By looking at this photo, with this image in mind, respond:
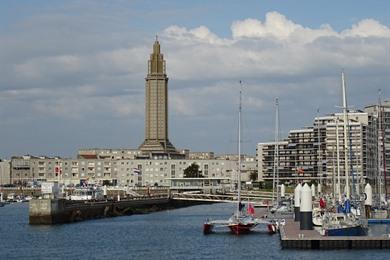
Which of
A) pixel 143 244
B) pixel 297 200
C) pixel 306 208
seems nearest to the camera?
pixel 306 208

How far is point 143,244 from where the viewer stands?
6906 cm

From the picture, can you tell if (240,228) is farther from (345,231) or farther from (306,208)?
(345,231)

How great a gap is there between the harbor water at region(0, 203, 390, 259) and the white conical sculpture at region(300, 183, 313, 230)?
2441 mm

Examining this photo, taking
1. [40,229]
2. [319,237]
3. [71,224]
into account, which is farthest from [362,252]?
[71,224]

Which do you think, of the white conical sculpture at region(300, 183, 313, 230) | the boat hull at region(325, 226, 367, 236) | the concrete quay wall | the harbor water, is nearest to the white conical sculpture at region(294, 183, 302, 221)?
the harbor water

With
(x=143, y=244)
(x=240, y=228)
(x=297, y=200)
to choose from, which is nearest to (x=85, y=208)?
(x=240, y=228)

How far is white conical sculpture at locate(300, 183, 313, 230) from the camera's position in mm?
62188

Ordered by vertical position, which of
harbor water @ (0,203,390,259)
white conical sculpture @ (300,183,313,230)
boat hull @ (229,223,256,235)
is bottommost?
harbor water @ (0,203,390,259)

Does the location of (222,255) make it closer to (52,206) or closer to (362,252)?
(362,252)

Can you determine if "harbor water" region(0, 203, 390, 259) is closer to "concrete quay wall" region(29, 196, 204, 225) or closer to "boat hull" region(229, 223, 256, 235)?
"boat hull" region(229, 223, 256, 235)

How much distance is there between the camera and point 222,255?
193 feet

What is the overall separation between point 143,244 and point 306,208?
1333 centimetres

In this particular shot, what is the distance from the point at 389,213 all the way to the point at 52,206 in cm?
3223

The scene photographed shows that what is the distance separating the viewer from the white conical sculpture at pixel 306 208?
62188 millimetres
